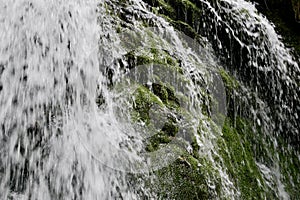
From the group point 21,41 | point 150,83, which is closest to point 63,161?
point 21,41

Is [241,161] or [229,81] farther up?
[229,81]

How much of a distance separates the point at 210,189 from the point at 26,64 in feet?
6.00

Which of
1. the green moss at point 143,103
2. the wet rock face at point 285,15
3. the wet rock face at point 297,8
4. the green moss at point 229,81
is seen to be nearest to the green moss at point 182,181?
the green moss at point 143,103

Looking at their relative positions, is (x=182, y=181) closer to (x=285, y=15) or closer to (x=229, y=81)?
(x=229, y=81)

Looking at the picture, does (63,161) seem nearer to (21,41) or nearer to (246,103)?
(21,41)

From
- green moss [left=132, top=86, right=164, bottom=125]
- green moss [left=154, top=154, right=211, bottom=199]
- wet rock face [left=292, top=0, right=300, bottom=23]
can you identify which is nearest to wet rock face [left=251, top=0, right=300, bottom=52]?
wet rock face [left=292, top=0, right=300, bottom=23]

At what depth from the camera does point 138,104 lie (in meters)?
3.03

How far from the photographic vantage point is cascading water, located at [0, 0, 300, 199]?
2418 millimetres

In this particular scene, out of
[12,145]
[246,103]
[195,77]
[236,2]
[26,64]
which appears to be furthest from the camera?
[236,2]

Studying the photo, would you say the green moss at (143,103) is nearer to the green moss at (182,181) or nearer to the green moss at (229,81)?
the green moss at (182,181)

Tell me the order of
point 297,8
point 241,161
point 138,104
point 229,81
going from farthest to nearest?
point 297,8 → point 229,81 → point 241,161 → point 138,104

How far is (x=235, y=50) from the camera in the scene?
4.71 meters

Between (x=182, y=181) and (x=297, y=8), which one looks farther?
(x=297, y=8)

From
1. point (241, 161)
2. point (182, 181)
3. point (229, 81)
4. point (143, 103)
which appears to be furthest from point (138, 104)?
point (229, 81)
